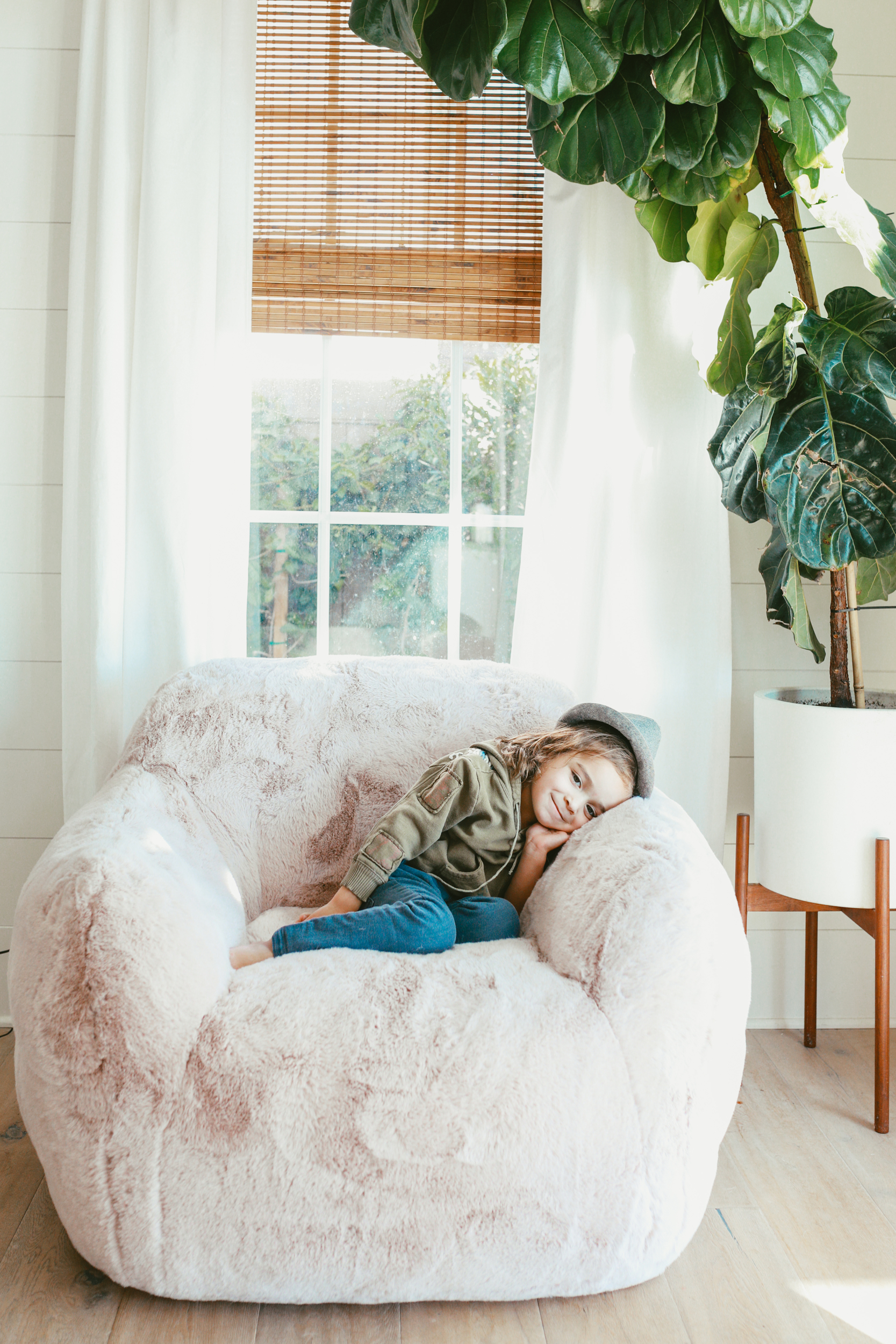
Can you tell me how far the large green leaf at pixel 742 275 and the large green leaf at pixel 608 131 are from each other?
0.25 meters

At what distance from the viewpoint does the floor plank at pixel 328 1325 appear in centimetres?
112

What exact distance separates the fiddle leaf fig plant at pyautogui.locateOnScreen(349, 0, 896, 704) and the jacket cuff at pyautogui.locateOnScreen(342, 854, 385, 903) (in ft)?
2.81

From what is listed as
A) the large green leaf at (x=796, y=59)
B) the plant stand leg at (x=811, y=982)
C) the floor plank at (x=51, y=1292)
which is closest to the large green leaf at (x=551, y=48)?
the large green leaf at (x=796, y=59)

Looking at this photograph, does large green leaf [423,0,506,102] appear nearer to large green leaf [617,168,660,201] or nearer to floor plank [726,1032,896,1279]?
large green leaf [617,168,660,201]

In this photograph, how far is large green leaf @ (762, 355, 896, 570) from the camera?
4.84 feet

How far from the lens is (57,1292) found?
1.18 meters

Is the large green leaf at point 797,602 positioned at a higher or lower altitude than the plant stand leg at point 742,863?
higher

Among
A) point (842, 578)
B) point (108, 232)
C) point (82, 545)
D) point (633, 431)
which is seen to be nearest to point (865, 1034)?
point (842, 578)

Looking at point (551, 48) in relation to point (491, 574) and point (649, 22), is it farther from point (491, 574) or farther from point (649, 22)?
point (491, 574)

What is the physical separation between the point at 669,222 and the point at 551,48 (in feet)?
1.64

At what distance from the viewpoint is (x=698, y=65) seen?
4.51 ft

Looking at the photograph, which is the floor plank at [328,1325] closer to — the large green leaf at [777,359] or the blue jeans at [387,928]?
the blue jeans at [387,928]

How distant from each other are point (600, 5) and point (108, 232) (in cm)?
107

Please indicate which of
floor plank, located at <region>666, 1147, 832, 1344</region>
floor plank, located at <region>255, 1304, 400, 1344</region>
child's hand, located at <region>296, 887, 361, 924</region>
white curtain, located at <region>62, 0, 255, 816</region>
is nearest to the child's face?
child's hand, located at <region>296, 887, 361, 924</region>
